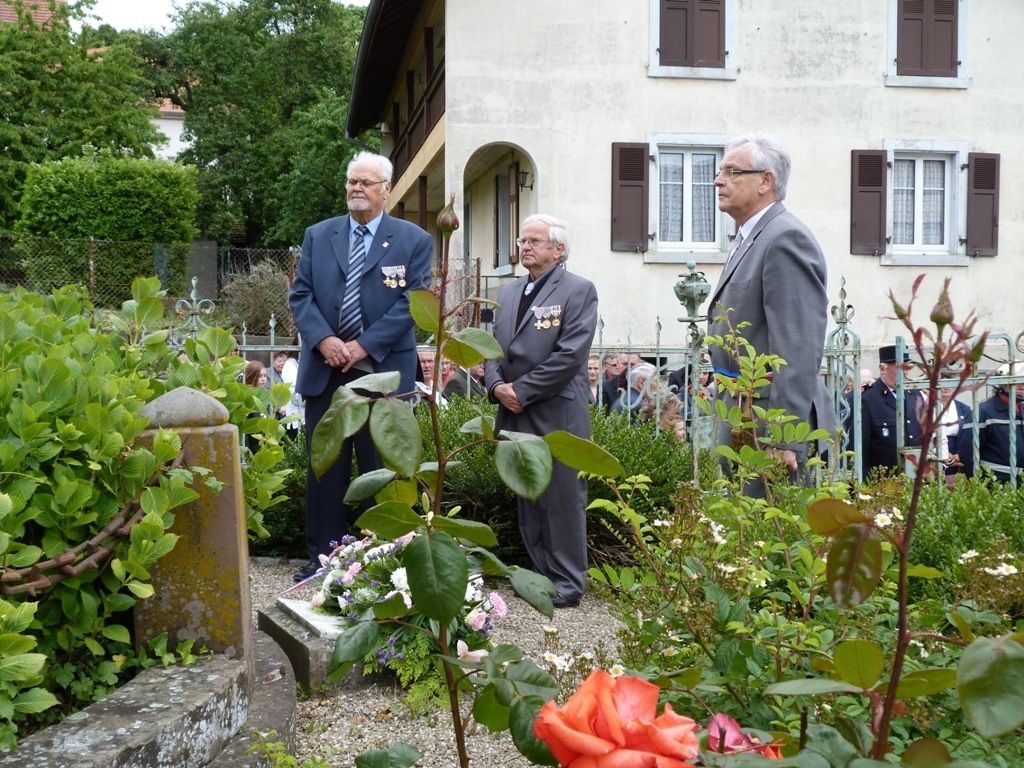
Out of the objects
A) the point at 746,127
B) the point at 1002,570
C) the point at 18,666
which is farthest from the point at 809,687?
the point at 746,127

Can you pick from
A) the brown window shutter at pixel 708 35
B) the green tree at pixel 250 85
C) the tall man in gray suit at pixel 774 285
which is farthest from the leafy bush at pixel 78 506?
the green tree at pixel 250 85

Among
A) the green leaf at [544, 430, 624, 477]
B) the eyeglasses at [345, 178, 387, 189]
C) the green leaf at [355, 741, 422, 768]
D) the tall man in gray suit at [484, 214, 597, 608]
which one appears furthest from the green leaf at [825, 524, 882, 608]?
the eyeglasses at [345, 178, 387, 189]

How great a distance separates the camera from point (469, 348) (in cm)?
142

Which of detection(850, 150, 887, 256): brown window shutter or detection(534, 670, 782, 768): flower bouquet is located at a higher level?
detection(850, 150, 887, 256): brown window shutter

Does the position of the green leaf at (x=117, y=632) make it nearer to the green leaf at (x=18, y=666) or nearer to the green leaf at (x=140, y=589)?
the green leaf at (x=140, y=589)

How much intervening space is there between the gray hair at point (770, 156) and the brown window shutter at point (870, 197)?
15.0 metres

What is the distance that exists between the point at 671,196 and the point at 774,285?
14.7m

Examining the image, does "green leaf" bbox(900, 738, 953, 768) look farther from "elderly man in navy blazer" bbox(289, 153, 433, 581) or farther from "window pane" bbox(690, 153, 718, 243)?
"window pane" bbox(690, 153, 718, 243)

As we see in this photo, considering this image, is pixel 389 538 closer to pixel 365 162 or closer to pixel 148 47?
pixel 365 162

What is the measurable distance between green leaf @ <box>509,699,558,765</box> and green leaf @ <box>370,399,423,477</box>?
1.12 ft

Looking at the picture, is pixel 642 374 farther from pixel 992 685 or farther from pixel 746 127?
pixel 746 127

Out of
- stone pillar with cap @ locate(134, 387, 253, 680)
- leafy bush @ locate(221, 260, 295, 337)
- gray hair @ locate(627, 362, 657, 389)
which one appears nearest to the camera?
stone pillar with cap @ locate(134, 387, 253, 680)

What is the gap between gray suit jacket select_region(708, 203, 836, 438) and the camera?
3734mm

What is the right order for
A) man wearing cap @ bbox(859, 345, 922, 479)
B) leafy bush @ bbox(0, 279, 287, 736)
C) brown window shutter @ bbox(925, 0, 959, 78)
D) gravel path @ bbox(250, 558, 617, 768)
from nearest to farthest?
1. leafy bush @ bbox(0, 279, 287, 736)
2. gravel path @ bbox(250, 558, 617, 768)
3. man wearing cap @ bbox(859, 345, 922, 479)
4. brown window shutter @ bbox(925, 0, 959, 78)
